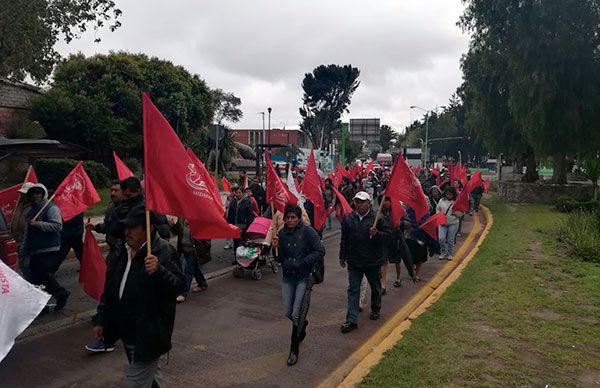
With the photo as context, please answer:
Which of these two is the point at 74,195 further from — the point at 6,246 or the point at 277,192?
the point at 277,192

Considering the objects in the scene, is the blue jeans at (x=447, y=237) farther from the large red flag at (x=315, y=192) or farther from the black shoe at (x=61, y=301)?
the black shoe at (x=61, y=301)

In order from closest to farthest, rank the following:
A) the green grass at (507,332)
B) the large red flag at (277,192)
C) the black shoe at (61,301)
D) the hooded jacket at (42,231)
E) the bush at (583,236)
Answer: the green grass at (507,332), the hooded jacket at (42,231), the black shoe at (61,301), the large red flag at (277,192), the bush at (583,236)

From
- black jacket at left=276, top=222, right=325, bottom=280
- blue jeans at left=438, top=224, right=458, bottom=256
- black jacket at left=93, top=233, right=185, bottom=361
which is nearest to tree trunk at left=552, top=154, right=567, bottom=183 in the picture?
blue jeans at left=438, top=224, right=458, bottom=256

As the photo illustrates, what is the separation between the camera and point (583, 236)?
34.3ft

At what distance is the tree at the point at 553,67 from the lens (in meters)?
22.1

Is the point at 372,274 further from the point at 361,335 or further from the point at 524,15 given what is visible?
the point at 524,15

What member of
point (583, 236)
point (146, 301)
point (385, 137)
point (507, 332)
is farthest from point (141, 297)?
point (385, 137)

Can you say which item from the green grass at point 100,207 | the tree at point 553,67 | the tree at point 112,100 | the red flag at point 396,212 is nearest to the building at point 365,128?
the tree at point 112,100

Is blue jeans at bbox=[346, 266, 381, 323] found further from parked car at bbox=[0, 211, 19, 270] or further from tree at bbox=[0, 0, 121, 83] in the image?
tree at bbox=[0, 0, 121, 83]

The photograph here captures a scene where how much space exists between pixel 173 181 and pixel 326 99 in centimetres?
7565

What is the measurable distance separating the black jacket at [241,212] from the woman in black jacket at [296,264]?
430 centimetres

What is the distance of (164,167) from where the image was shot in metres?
3.99

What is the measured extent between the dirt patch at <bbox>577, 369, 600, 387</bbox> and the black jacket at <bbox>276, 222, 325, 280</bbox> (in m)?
2.60

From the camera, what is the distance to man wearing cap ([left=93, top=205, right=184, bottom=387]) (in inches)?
129
